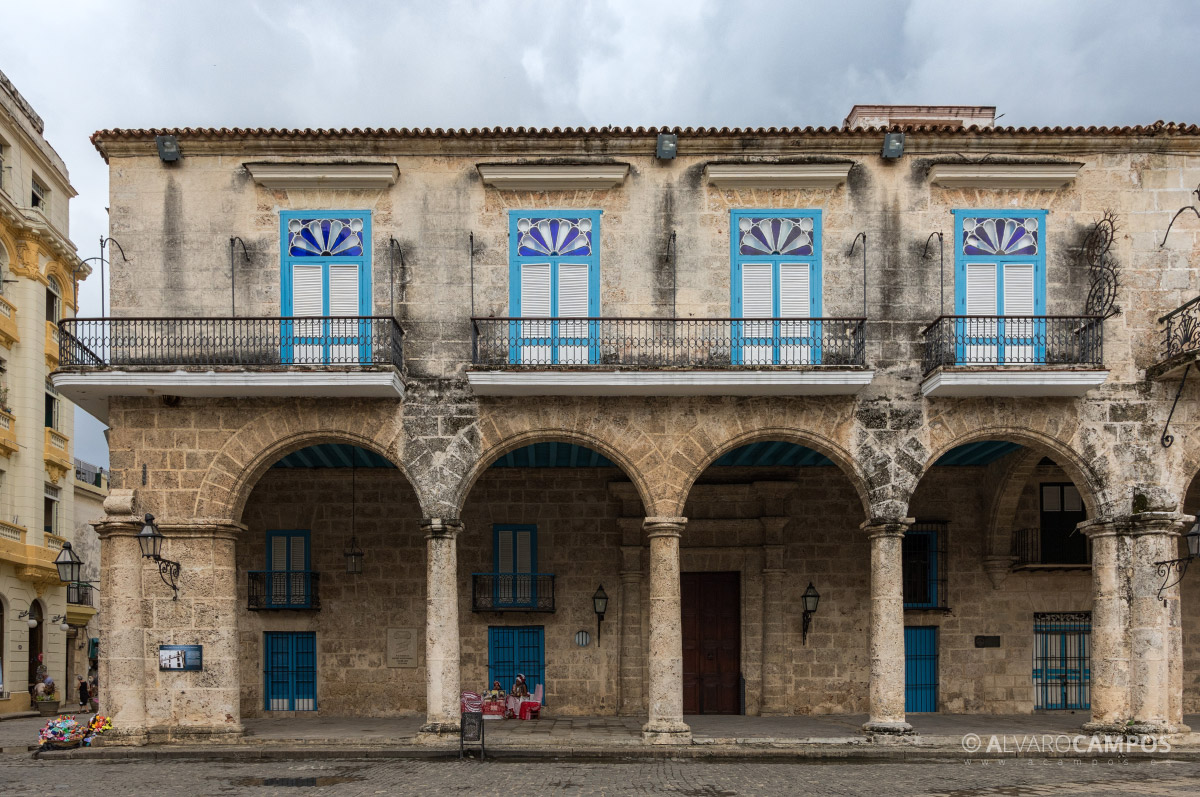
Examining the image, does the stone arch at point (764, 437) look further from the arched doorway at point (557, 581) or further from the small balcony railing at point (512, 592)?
the small balcony railing at point (512, 592)

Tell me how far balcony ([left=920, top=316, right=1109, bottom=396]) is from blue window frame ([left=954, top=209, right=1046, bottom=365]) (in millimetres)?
135

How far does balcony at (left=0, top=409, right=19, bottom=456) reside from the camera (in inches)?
974

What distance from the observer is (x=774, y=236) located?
15.4 m

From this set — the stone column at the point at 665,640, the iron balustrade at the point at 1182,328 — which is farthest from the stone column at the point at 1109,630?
the stone column at the point at 665,640

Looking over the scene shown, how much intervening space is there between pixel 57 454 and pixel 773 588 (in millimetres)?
19605

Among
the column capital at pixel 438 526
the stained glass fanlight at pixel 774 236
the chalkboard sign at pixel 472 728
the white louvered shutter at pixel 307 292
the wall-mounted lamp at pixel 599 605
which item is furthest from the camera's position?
the wall-mounted lamp at pixel 599 605

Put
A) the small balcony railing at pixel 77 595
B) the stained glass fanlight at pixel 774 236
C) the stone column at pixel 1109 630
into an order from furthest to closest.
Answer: the small balcony railing at pixel 77 595 → the stained glass fanlight at pixel 774 236 → the stone column at pixel 1109 630

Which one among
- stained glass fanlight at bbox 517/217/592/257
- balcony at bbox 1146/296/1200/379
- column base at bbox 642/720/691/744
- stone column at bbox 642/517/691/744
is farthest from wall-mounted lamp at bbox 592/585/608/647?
balcony at bbox 1146/296/1200/379

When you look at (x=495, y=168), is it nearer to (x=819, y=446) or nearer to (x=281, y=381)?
(x=281, y=381)

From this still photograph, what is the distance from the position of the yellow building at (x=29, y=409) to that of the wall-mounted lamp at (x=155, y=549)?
1163 cm

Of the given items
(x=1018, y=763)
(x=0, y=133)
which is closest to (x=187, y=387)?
(x=1018, y=763)

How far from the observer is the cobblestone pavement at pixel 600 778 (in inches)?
452

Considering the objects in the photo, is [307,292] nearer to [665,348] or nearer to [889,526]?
[665,348]

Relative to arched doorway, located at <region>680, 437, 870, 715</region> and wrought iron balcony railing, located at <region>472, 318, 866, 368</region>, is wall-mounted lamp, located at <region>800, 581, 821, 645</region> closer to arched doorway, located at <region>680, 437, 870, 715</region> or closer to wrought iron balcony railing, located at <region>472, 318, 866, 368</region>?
arched doorway, located at <region>680, 437, 870, 715</region>
